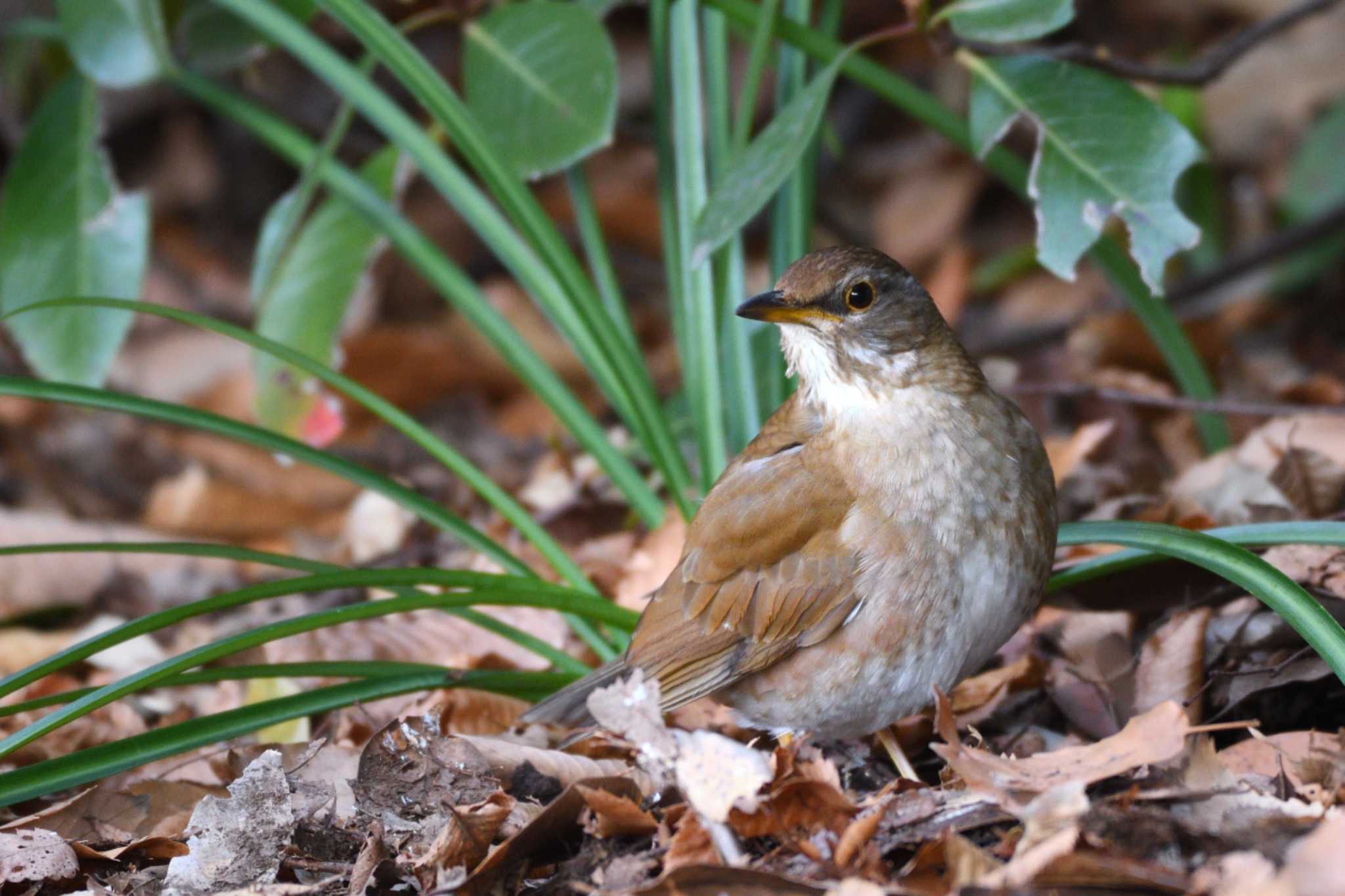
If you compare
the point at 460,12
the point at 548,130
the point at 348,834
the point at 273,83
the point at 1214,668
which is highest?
the point at 273,83

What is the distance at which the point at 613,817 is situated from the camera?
2.44 metres

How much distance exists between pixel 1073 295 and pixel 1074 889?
494cm

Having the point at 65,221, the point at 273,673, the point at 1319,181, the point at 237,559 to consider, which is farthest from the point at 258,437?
the point at 1319,181

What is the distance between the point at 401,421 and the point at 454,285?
0.60 metres

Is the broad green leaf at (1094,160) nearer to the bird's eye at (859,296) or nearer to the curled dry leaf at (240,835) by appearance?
the bird's eye at (859,296)

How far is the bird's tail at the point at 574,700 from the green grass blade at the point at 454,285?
0.65m

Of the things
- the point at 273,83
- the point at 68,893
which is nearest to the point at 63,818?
the point at 68,893

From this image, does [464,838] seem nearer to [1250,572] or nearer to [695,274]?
[1250,572]

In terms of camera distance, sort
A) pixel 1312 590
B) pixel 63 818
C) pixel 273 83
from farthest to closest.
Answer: pixel 273 83, pixel 1312 590, pixel 63 818

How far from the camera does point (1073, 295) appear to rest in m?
6.57

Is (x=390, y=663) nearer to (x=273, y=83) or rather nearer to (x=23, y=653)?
(x=23, y=653)

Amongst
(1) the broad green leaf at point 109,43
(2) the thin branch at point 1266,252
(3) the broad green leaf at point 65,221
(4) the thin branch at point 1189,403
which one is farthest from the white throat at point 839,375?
(2) the thin branch at point 1266,252

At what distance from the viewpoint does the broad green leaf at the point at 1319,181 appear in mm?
5422

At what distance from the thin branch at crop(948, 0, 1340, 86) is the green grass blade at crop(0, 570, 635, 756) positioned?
1.71 m
